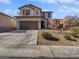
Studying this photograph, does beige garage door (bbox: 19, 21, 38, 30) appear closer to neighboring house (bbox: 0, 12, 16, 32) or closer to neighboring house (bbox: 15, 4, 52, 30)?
neighboring house (bbox: 15, 4, 52, 30)

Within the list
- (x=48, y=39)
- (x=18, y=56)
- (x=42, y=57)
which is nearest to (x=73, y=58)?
(x=42, y=57)

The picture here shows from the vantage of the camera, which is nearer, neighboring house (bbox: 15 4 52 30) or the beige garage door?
neighboring house (bbox: 15 4 52 30)

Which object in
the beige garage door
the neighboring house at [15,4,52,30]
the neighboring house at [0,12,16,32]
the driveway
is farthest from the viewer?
the beige garage door

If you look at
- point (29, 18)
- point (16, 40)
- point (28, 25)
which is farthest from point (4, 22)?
point (16, 40)

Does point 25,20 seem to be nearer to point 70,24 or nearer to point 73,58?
point 70,24

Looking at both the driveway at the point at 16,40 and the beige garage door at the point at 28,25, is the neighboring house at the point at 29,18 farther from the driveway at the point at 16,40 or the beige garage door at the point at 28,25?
the driveway at the point at 16,40

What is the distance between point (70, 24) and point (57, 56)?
3394 cm

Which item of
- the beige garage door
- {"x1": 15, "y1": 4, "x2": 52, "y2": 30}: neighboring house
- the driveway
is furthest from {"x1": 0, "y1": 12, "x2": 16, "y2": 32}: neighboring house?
the driveway

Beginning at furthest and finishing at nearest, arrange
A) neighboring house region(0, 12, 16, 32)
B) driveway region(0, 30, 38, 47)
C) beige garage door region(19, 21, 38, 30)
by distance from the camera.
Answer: beige garage door region(19, 21, 38, 30) < neighboring house region(0, 12, 16, 32) < driveway region(0, 30, 38, 47)

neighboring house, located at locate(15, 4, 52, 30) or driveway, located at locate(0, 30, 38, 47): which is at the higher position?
neighboring house, located at locate(15, 4, 52, 30)

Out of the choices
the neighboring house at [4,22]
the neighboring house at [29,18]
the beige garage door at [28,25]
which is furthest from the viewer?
the beige garage door at [28,25]

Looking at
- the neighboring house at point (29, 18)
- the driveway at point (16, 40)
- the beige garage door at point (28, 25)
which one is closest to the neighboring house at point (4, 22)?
the neighboring house at point (29, 18)

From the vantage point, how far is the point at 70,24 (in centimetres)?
4750

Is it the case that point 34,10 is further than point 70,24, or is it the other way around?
point 34,10
